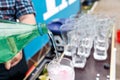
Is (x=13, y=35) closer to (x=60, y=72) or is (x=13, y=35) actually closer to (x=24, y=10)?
(x=60, y=72)

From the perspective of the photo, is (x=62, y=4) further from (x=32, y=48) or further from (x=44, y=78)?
(x=44, y=78)

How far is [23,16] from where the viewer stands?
1137 mm

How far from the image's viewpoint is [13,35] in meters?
0.62

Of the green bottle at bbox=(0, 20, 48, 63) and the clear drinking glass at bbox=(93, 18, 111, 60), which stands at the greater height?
the green bottle at bbox=(0, 20, 48, 63)

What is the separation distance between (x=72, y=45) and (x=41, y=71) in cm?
28

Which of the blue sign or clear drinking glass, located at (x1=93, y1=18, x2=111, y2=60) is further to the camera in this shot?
the blue sign

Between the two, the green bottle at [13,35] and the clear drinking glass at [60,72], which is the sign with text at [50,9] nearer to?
the clear drinking glass at [60,72]

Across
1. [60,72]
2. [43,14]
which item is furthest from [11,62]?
[43,14]

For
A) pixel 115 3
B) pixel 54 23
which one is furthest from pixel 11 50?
pixel 115 3

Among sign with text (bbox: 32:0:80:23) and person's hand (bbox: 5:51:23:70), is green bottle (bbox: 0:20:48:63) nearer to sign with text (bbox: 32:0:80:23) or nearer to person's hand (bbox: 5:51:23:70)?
person's hand (bbox: 5:51:23:70)

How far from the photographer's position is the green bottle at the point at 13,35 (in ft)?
2.03

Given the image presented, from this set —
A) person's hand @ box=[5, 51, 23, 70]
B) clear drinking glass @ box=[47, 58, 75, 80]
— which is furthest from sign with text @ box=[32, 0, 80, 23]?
clear drinking glass @ box=[47, 58, 75, 80]

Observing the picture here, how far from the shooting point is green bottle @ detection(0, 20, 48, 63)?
619 millimetres

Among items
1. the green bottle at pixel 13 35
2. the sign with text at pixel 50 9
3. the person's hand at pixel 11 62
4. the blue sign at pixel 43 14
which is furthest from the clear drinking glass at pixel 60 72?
the sign with text at pixel 50 9
